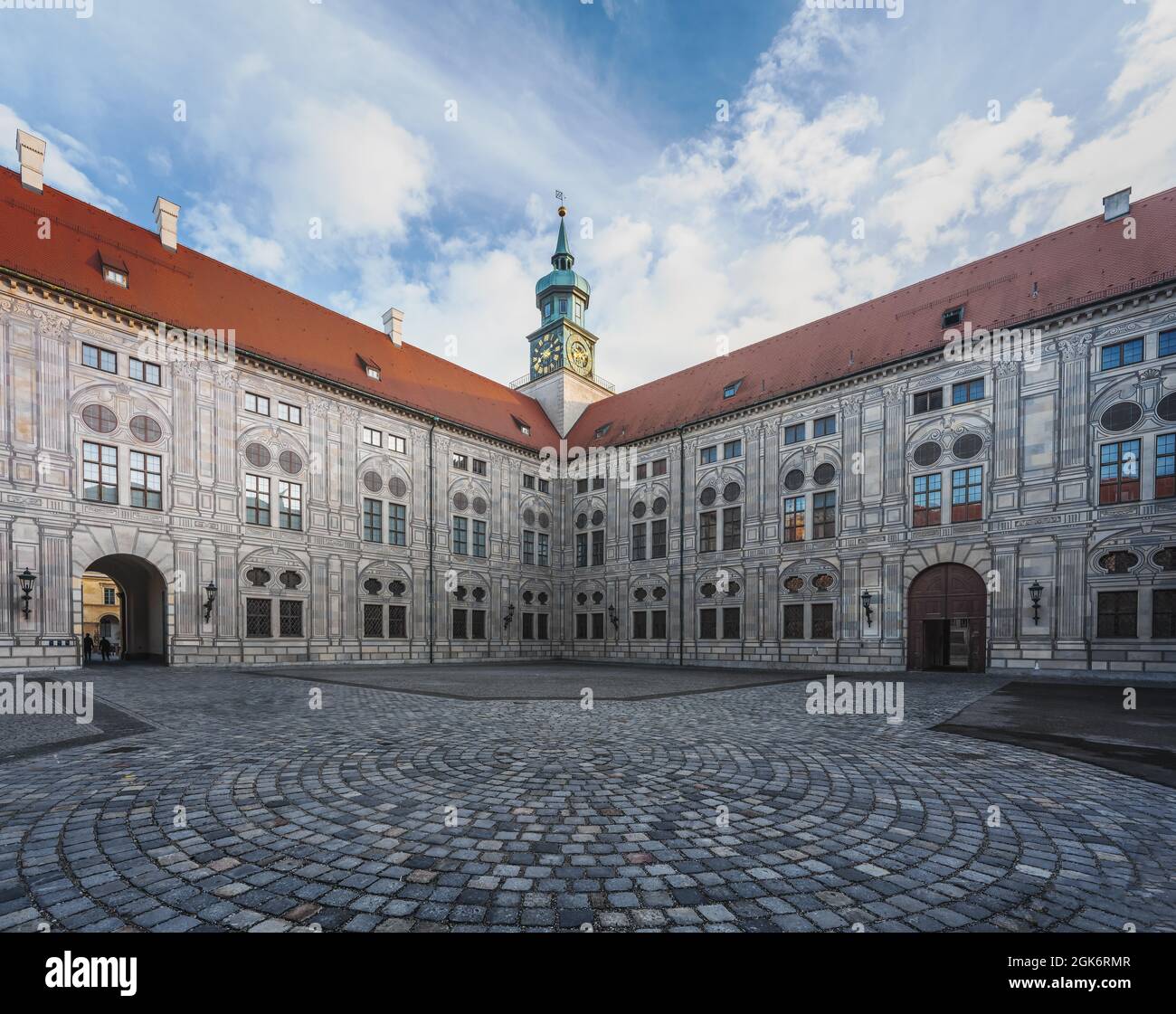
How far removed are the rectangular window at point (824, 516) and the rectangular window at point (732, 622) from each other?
19.6 ft

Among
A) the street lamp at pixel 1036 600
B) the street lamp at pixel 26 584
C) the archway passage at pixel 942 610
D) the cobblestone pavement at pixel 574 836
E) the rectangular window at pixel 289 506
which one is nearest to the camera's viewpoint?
the cobblestone pavement at pixel 574 836

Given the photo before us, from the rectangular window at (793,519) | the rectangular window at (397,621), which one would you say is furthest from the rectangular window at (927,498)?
the rectangular window at (397,621)

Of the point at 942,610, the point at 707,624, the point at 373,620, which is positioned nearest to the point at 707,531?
the point at 707,624

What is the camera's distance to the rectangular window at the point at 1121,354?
71.9 feet

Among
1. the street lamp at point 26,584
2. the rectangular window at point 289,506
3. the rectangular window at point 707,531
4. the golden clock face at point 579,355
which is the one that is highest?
the golden clock face at point 579,355

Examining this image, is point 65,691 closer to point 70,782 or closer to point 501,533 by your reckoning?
point 70,782

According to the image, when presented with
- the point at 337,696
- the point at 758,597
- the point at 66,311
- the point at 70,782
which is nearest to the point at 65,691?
the point at 337,696

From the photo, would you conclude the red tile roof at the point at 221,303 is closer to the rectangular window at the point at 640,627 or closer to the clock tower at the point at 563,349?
the clock tower at the point at 563,349

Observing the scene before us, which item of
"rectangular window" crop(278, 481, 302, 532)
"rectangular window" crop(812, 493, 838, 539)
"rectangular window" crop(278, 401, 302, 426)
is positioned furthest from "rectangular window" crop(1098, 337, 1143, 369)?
"rectangular window" crop(278, 481, 302, 532)

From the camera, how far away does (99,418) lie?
918 inches

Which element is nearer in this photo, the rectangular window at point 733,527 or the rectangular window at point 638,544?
the rectangular window at point 733,527
